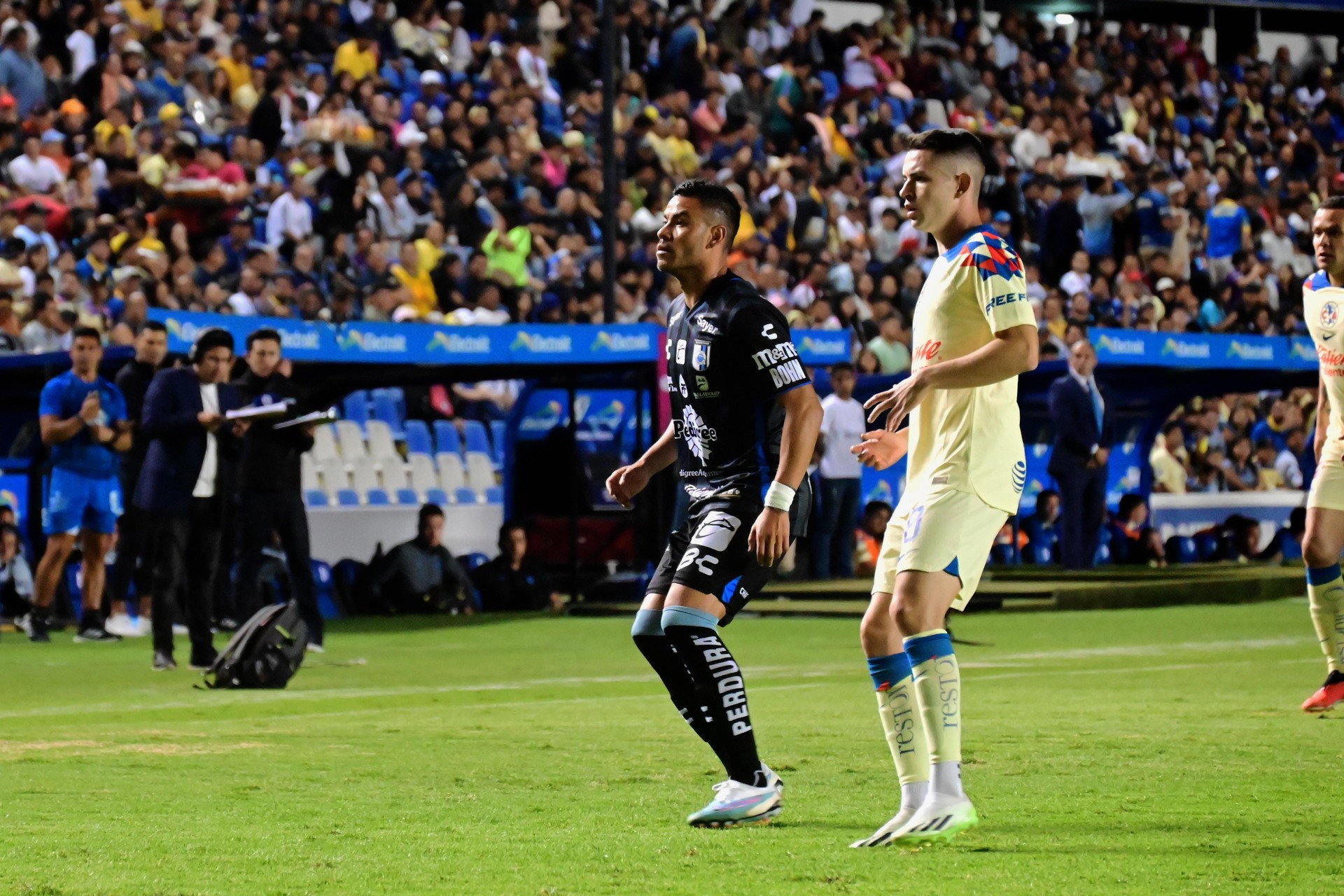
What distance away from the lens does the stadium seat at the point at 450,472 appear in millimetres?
20516

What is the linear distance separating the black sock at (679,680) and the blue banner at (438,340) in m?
10.4

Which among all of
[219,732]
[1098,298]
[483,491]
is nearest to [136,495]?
[219,732]

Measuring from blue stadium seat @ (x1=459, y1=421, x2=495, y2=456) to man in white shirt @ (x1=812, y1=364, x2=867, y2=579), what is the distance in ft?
11.3

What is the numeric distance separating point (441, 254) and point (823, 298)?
442cm

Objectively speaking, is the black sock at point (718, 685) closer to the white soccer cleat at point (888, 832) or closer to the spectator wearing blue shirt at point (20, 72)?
the white soccer cleat at point (888, 832)

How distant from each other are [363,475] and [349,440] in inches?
16.3

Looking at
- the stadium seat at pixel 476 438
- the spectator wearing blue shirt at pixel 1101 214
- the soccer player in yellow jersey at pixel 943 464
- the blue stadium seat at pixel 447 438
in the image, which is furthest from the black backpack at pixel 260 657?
the spectator wearing blue shirt at pixel 1101 214

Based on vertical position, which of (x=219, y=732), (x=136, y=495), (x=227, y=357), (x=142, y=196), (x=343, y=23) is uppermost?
(x=343, y=23)

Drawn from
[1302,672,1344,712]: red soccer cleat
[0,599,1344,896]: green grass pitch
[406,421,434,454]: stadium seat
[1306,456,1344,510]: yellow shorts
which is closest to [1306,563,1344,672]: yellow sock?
[1302,672,1344,712]: red soccer cleat

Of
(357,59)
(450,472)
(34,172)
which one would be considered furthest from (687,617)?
(357,59)

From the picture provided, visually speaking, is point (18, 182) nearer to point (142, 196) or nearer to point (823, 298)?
point (142, 196)

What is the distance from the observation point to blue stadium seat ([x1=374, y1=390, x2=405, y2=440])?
20.8 metres

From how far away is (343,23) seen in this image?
26.6m

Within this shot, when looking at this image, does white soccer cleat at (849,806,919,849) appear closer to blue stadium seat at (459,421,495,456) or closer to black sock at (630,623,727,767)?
black sock at (630,623,727,767)
